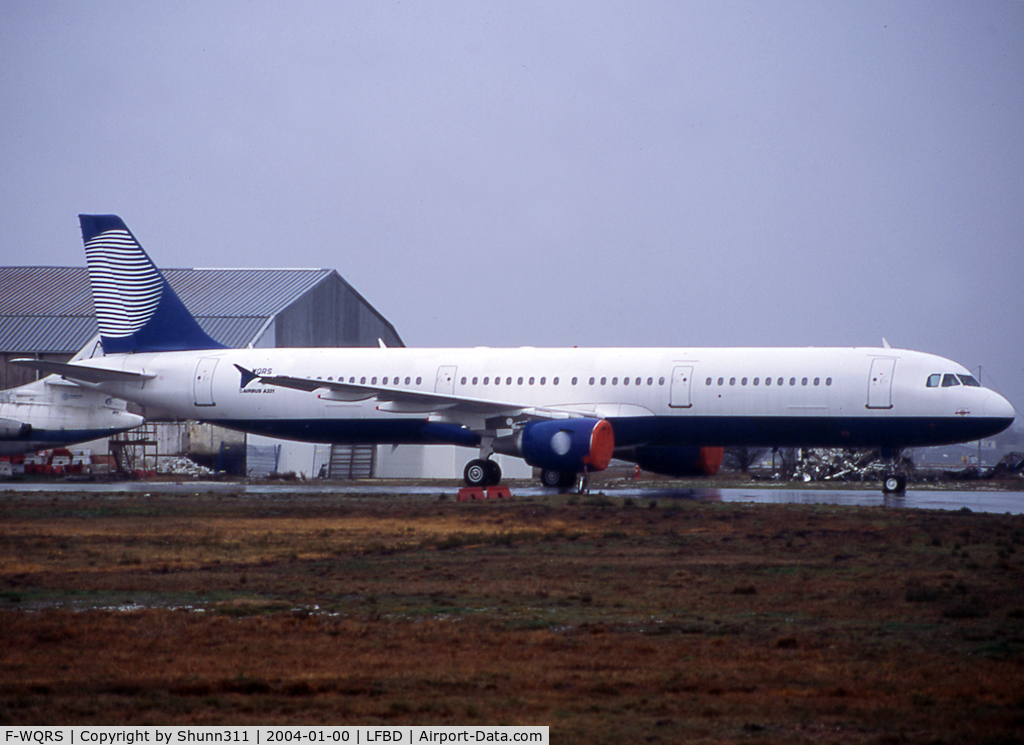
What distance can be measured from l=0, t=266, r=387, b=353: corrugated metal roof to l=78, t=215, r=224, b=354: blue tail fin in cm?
1603

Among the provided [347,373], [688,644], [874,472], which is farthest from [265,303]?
[688,644]

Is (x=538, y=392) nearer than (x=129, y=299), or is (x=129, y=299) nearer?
(x=538, y=392)

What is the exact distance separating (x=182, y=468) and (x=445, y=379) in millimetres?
19013

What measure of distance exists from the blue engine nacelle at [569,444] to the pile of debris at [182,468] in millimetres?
22041

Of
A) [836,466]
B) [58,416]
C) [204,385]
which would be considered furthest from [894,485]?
[58,416]

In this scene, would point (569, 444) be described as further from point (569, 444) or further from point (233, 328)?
point (233, 328)

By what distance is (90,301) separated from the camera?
5512 centimetres

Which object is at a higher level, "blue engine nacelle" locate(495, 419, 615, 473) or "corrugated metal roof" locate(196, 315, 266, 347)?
"corrugated metal roof" locate(196, 315, 266, 347)

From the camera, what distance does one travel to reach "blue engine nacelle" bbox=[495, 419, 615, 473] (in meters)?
25.9

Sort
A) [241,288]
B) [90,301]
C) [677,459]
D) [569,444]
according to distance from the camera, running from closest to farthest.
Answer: [569,444] → [677,459] → [90,301] → [241,288]

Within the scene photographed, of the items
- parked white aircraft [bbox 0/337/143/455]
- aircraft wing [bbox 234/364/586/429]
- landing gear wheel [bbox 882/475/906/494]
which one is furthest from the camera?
parked white aircraft [bbox 0/337/143/455]

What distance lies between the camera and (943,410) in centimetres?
2623

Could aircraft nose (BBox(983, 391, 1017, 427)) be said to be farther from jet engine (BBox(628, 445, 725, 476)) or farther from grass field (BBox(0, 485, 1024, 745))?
grass field (BBox(0, 485, 1024, 745))

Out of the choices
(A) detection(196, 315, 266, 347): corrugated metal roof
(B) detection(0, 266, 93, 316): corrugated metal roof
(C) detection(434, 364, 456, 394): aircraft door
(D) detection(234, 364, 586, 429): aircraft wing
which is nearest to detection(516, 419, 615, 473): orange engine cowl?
(D) detection(234, 364, 586, 429): aircraft wing
